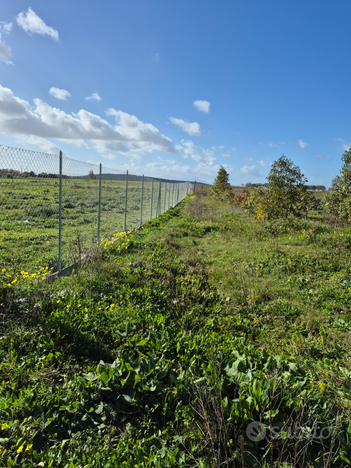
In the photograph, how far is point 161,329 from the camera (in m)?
3.60

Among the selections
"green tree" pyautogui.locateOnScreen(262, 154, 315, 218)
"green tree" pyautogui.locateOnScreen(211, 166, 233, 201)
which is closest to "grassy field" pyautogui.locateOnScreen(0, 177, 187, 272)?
"green tree" pyautogui.locateOnScreen(262, 154, 315, 218)

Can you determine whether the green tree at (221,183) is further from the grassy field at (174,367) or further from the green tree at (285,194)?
the grassy field at (174,367)

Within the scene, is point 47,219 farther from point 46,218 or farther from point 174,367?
point 174,367

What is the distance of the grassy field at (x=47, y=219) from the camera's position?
4.67 metres

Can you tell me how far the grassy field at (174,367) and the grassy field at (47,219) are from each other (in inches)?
45.3

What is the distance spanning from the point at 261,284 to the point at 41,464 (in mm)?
4742

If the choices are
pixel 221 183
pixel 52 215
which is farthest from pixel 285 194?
pixel 221 183

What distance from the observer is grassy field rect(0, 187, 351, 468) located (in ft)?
6.63

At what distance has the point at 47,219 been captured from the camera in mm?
5730

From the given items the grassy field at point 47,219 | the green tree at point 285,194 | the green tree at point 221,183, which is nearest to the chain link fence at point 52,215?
the grassy field at point 47,219

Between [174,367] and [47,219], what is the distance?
4.18 m

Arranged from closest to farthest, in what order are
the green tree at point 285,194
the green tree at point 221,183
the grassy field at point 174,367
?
the grassy field at point 174,367 < the green tree at point 285,194 < the green tree at point 221,183

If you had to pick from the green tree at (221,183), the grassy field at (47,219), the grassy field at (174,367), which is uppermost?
the green tree at (221,183)

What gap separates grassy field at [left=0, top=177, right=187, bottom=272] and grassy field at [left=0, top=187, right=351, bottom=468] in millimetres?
1150
